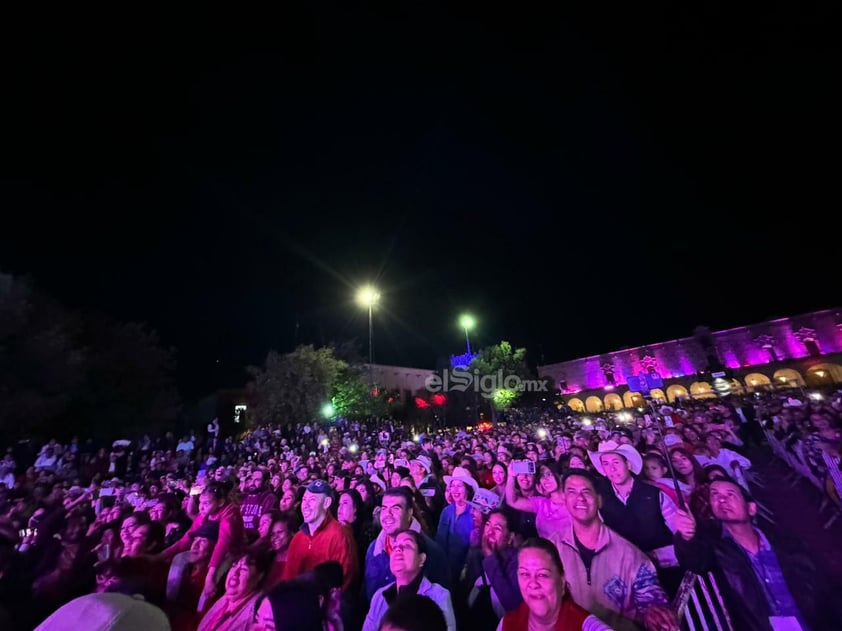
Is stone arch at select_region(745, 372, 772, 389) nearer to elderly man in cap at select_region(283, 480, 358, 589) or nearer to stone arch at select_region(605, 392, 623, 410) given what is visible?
stone arch at select_region(605, 392, 623, 410)

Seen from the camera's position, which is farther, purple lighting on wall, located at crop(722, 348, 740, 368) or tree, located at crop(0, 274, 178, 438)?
purple lighting on wall, located at crop(722, 348, 740, 368)

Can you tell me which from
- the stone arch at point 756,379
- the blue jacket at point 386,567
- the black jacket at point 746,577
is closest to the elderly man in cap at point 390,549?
the blue jacket at point 386,567

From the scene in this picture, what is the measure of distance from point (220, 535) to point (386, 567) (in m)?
2.36

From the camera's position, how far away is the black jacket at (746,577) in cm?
338

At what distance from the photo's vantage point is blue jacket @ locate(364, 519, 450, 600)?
3.42 meters

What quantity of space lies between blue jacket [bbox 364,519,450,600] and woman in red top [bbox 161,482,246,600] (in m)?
1.67

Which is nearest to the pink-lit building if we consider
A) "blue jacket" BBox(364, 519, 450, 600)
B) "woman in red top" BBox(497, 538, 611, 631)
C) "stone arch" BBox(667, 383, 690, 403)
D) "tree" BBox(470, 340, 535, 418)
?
"stone arch" BBox(667, 383, 690, 403)

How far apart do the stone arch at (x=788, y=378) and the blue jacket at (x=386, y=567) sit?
5872cm

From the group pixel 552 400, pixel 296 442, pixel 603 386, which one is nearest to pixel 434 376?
pixel 552 400

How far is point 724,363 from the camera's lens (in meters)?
47.8

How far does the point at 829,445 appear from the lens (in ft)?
22.2

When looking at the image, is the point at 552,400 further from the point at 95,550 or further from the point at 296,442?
the point at 95,550

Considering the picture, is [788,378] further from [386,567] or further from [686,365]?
[386,567]

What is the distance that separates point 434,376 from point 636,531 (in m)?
53.9
